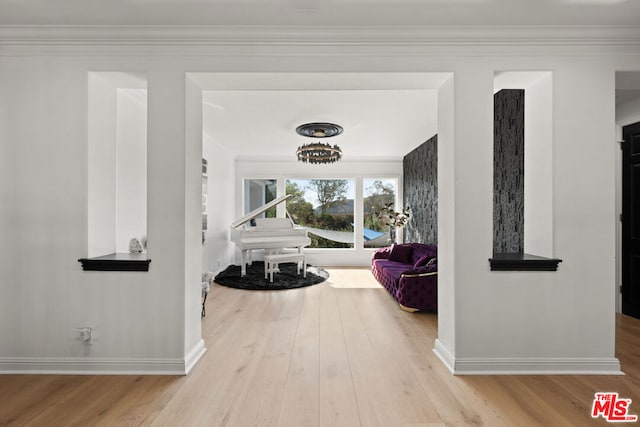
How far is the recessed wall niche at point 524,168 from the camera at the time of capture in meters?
2.43

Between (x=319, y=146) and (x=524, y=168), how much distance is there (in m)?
2.69

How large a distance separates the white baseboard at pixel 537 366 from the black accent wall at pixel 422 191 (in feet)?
9.85

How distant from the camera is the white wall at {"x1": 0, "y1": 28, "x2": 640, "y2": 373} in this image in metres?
2.34

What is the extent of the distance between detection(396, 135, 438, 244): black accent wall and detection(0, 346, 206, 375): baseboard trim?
4342 millimetres

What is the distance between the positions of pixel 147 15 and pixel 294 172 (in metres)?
5.28

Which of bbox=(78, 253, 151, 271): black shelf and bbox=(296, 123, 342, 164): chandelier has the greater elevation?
bbox=(296, 123, 342, 164): chandelier

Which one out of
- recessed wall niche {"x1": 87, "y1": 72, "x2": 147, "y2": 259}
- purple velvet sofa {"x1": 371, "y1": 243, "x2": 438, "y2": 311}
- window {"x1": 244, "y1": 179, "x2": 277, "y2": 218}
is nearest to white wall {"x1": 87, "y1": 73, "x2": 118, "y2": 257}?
recessed wall niche {"x1": 87, "y1": 72, "x2": 147, "y2": 259}

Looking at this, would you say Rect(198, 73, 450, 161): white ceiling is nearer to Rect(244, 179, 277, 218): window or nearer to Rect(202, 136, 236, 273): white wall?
Rect(202, 136, 236, 273): white wall

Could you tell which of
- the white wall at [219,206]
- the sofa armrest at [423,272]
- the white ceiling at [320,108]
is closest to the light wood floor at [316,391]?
the sofa armrest at [423,272]

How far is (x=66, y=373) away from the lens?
2322mm

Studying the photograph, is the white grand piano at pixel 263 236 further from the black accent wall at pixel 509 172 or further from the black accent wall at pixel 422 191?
the black accent wall at pixel 509 172

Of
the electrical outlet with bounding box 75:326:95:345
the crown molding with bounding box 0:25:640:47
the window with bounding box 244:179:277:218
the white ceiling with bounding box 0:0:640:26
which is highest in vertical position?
the white ceiling with bounding box 0:0:640:26

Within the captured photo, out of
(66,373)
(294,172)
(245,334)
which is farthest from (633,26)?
(294,172)

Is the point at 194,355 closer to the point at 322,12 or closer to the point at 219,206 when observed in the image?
the point at 322,12
